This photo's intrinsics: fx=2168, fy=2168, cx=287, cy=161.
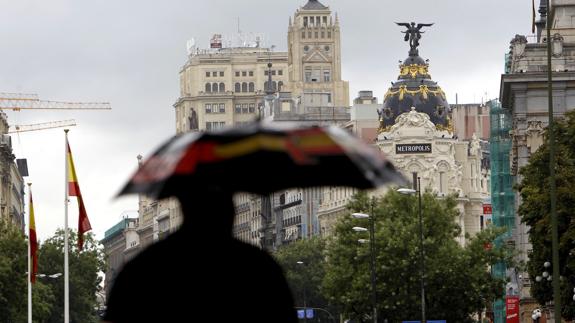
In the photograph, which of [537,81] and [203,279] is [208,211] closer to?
[203,279]

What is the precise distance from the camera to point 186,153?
29.3 ft

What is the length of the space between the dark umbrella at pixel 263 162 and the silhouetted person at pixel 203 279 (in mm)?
159

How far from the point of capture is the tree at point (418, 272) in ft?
379

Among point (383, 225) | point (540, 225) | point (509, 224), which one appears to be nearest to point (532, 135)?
point (383, 225)

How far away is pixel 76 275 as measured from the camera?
191500mm

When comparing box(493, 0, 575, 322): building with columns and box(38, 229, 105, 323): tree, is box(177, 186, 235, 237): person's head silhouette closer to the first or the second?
box(493, 0, 575, 322): building with columns

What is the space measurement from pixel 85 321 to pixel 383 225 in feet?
236

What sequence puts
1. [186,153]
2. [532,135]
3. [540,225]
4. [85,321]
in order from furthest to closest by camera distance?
[85,321], [532,135], [540,225], [186,153]

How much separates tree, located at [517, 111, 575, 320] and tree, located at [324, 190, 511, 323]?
28593mm

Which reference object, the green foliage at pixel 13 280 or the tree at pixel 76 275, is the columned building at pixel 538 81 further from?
the tree at pixel 76 275

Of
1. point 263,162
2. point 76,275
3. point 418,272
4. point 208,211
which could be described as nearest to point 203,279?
point 208,211

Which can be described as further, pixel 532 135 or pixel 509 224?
pixel 509 224

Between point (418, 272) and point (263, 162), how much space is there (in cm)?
10749

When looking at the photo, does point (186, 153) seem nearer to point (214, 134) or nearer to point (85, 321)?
point (214, 134)
